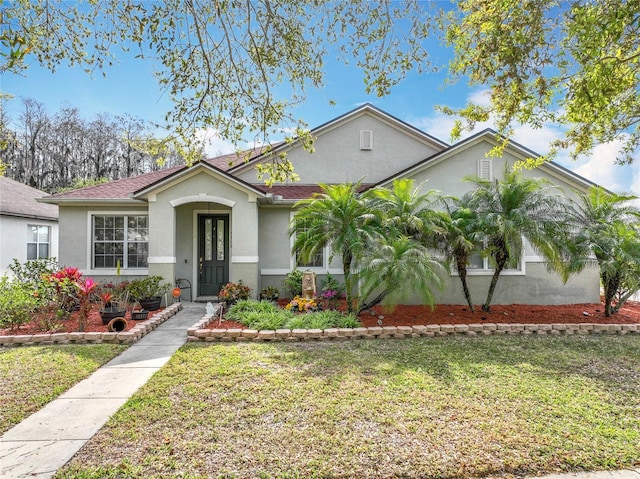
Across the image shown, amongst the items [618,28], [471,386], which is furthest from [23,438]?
[618,28]

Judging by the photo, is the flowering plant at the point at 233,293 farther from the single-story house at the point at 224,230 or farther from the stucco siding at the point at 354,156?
the stucco siding at the point at 354,156

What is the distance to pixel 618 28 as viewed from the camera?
Result: 4.44 metres

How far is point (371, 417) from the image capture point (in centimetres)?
402

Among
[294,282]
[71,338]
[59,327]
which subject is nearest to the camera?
[71,338]

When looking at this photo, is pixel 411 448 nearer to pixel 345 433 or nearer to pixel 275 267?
pixel 345 433

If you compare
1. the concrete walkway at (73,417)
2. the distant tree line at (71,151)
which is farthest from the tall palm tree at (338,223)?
the distant tree line at (71,151)

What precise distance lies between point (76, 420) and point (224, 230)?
8.37 metres

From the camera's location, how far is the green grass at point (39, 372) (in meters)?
4.34

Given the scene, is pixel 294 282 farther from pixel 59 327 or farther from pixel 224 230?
pixel 59 327

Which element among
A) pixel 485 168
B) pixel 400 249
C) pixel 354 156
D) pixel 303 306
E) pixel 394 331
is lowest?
pixel 394 331

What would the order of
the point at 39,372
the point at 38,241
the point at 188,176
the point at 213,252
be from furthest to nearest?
the point at 38,241
the point at 213,252
the point at 188,176
the point at 39,372

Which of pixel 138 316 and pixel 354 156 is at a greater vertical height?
pixel 354 156

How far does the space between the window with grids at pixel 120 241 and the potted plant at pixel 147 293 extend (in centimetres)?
222

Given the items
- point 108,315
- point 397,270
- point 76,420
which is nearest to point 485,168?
point 397,270
